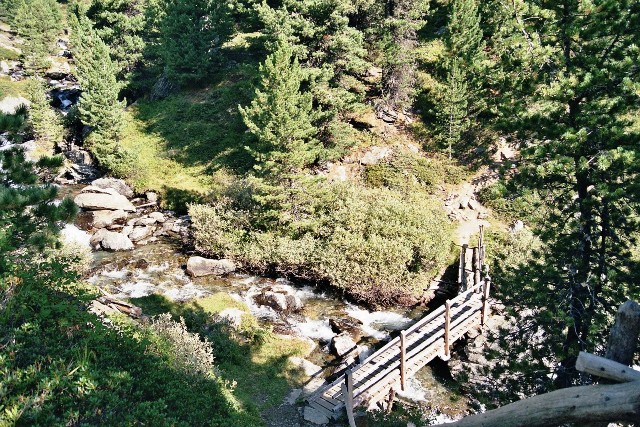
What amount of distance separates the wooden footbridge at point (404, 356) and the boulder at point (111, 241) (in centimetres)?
1631

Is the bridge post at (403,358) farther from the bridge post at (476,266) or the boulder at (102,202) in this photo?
the boulder at (102,202)

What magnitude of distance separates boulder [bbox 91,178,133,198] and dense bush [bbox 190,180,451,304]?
10056 mm

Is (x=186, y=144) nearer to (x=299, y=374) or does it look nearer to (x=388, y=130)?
(x=388, y=130)

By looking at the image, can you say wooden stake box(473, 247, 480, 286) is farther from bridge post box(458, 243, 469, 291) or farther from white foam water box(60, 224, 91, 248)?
white foam water box(60, 224, 91, 248)

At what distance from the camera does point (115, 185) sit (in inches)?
1273

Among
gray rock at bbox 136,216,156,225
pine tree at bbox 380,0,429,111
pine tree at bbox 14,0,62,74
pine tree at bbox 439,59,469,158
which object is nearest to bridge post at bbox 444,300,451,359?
pine tree at bbox 439,59,469,158

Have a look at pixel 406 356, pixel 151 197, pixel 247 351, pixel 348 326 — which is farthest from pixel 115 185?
pixel 406 356

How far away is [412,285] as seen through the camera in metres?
20.9

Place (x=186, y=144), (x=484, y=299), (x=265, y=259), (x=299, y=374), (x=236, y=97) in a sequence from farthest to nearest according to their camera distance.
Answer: (x=236, y=97)
(x=186, y=144)
(x=265, y=259)
(x=484, y=299)
(x=299, y=374)

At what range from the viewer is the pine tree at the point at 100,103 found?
33.0m

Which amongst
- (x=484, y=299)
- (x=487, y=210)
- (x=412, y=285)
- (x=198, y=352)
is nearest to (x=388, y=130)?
(x=487, y=210)

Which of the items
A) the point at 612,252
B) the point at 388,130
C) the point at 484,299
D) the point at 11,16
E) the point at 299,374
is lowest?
the point at 299,374

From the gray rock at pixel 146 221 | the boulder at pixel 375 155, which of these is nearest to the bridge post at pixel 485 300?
the boulder at pixel 375 155

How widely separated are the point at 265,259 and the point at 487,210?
48.7 ft
